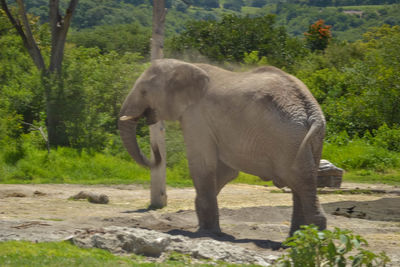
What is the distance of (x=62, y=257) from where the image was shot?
668 cm

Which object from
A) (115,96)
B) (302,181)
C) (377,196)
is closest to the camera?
(302,181)

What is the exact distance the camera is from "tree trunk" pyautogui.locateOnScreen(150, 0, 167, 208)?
12664 mm

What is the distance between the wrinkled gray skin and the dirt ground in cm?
78

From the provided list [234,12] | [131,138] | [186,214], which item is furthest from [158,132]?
[234,12]

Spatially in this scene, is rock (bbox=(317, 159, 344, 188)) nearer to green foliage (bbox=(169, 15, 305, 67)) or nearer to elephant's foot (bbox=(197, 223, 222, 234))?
elephant's foot (bbox=(197, 223, 222, 234))

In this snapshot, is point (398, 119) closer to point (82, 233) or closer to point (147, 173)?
point (147, 173)

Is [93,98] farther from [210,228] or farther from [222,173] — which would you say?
[210,228]

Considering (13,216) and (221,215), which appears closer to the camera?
(13,216)

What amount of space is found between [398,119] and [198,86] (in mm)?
14713

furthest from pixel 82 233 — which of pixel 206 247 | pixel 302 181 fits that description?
pixel 302 181

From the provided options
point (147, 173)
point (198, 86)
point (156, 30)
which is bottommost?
point (147, 173)

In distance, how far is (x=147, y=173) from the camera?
17.8 meters

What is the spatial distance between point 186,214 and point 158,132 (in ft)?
7.13

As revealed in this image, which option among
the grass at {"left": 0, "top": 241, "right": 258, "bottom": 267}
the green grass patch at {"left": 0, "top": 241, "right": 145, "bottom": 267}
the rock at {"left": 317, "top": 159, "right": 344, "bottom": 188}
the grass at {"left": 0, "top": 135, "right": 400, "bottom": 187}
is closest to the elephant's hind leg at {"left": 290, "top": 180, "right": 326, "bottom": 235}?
the grass at {"left": 0, "top": 241, "right": 258, "bottom": 267}
